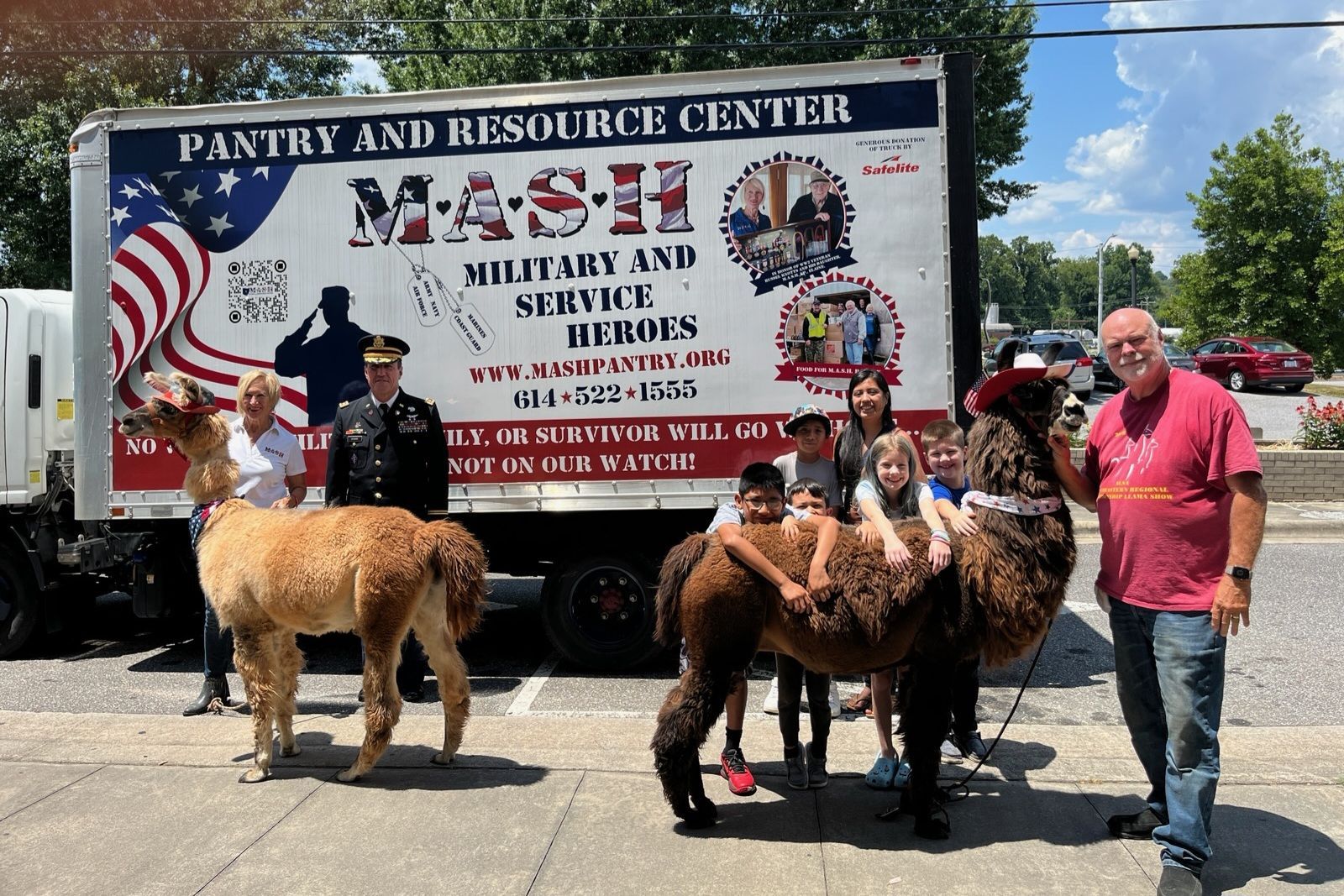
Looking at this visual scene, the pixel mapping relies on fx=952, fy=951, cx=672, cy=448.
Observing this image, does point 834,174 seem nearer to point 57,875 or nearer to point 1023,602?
point 1023,602

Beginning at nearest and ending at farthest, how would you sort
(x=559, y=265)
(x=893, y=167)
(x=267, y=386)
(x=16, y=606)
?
1. (x=267, y=386)
2. (x=893, y=167)
3. (x=559, y=265)
4. (x=16, y=606)

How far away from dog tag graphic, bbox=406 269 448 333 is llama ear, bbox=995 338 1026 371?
371 cm

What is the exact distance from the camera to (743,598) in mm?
3803

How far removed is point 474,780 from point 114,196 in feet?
15.6

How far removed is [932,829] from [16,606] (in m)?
6.78

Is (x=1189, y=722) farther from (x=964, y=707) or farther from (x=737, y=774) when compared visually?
(x=737, y=774)

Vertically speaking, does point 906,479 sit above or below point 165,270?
below

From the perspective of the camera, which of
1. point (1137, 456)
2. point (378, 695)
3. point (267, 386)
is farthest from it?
point (267, 386)

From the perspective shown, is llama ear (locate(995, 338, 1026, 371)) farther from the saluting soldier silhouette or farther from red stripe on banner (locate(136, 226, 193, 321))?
red stripe on banner (locate(136, 226, 193, 321))

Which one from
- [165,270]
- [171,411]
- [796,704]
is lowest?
[796,704]

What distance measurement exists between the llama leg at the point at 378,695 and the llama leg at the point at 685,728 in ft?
4.61

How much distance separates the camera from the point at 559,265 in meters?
6.12

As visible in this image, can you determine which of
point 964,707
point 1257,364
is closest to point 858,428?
point 964,707

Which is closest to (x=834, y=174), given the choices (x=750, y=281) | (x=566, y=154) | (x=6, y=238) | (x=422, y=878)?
(x=750, y=281)
